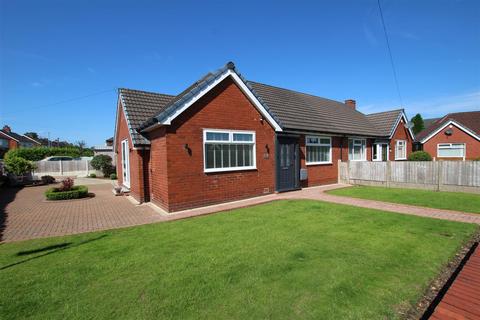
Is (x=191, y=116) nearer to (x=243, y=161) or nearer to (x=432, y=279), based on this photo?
(x=243, y=161)

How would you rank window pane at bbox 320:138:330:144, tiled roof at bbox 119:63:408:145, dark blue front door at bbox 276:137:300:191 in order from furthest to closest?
window pane at bbox 320:138:330:144, dark blue front door at bbox 276:137:300:191, tiled roof at bbox 119:63:408:145

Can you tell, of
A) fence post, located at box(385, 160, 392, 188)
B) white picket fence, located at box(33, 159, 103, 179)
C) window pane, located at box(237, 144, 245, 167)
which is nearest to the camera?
window pane, located at box(237, 144, 245, 167)

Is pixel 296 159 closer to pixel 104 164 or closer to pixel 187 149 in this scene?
pixel 187 149

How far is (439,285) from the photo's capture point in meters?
3.80

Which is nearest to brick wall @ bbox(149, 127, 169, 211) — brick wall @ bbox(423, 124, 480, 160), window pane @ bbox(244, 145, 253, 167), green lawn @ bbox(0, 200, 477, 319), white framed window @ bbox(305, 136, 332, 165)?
green lawn @ bbox(0, 200, 477, 319)

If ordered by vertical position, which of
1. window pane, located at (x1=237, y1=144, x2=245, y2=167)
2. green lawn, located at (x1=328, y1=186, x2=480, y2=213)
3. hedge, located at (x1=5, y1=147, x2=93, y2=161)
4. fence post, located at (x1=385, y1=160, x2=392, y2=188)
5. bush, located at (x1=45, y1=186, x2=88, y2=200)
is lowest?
green lawn, located at (x1=328, y1=186, x2=480, y2=213)

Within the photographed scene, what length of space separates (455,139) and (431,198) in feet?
70.2

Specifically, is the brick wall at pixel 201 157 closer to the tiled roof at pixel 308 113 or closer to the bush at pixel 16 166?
the tiled roof at pixel 308 113

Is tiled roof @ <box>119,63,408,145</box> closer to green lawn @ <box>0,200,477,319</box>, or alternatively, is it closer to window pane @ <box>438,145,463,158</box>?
green lawn @ <box>0,200,477,319</box>

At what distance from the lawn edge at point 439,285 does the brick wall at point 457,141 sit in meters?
26.6

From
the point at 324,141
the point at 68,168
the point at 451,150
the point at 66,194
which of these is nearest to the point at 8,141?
the point at 68,168

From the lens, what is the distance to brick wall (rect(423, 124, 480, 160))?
81.4ft

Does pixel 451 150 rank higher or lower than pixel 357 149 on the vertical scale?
lower

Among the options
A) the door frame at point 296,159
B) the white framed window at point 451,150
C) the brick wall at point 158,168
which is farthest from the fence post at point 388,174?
the white framed window at point 451,150
